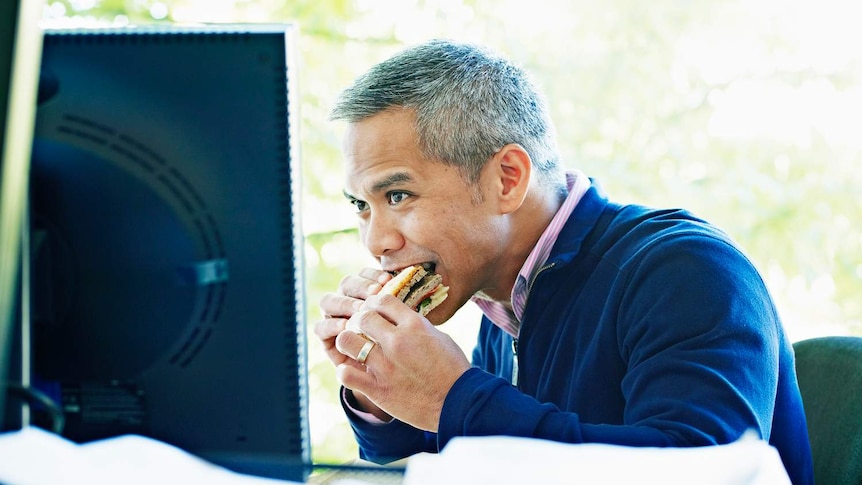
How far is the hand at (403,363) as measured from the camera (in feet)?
4.00

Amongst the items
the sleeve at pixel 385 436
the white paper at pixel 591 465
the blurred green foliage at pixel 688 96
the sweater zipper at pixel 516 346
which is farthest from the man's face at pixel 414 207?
the blurred green foliage at pixel 688 96

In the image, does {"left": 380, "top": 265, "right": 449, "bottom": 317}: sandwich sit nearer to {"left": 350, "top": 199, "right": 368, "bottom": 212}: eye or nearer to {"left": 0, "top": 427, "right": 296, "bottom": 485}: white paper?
{"left": 350, "top": 199, "right": 368, "bottom": 212}: eye

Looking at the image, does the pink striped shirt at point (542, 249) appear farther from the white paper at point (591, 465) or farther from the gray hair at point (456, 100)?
the white paper at point (591, 465)

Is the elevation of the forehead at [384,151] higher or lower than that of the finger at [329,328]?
higher

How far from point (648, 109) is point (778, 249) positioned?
0.78 metres

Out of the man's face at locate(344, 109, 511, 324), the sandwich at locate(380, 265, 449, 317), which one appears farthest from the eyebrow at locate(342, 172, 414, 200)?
the sandwich at locate(380, 265, 449, 317)

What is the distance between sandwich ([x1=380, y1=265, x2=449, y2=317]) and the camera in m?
1.54

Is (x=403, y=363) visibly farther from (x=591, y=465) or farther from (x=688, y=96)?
(x=688, y=96)

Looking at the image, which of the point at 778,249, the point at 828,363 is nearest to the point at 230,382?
the point at 828,363

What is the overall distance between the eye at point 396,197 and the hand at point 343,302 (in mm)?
130

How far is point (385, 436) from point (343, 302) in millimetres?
263

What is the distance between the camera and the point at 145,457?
788mm

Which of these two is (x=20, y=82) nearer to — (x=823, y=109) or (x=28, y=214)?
(x=28, y=214)

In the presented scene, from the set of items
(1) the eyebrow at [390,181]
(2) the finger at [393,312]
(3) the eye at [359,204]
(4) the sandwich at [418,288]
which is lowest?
(2) the finger at [393,312]
